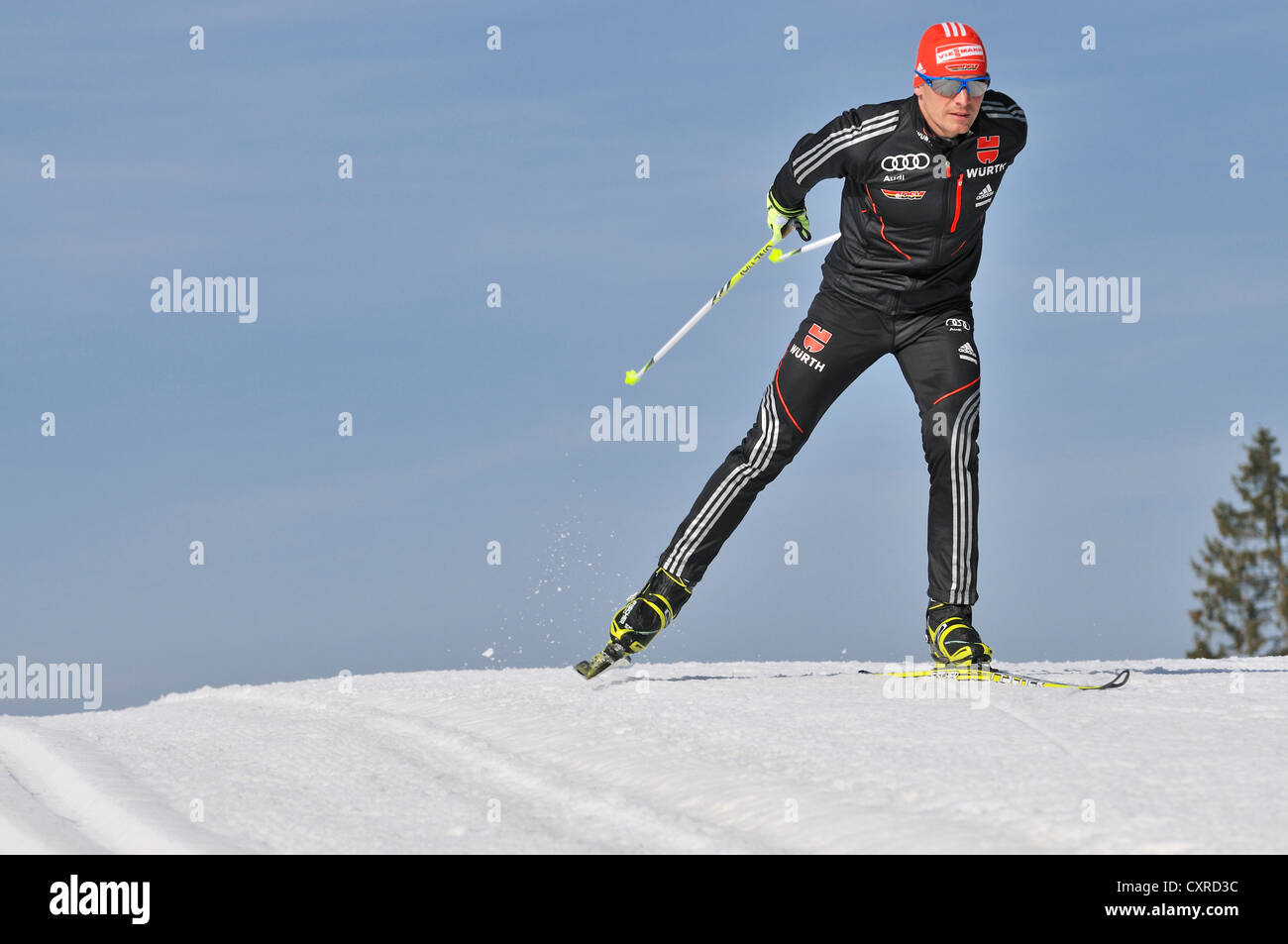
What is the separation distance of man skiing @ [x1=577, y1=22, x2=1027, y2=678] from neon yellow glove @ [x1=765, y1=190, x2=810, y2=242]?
0.18 m

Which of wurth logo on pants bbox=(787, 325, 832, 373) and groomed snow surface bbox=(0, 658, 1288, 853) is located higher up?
wurth logo on pants bbox=(787, 325, 832, 373)

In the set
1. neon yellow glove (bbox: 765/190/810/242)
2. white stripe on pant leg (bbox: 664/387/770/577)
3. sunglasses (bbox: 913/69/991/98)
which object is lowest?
white stripe on pant leg (bbox: 664/387/770/577)

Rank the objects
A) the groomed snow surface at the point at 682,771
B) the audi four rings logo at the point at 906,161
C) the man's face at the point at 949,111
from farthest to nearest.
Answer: the audi four rings logo at the point at 906,161, the man's face at the point at 949,111, the groomed snow surface at the point at 682,771

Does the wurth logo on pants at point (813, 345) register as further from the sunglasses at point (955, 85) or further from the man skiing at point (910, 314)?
the sunglasses at point (955, 85)

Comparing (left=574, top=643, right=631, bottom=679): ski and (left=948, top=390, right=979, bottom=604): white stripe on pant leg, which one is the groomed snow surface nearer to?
(left=574, top=643, right=631, bottom=679): ski

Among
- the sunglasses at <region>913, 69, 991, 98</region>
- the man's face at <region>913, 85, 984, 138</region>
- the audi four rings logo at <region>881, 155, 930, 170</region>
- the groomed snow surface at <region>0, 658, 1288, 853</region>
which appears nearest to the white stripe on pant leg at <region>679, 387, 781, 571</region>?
the groomed snow surface at <region>0, 658, 1288, 853</region>

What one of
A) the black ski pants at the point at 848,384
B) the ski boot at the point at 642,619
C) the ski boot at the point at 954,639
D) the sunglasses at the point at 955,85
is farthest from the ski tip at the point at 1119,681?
the sunglasses at the point at 955,85

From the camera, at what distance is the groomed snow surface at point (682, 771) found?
13.3ft

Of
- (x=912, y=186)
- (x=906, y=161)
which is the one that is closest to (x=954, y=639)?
(x=912, y=186)

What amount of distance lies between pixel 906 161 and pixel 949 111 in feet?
0.96

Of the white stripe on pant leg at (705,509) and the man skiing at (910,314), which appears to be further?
the white stripe on pant leg at (705,509)

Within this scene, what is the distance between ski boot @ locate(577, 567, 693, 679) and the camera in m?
6.95

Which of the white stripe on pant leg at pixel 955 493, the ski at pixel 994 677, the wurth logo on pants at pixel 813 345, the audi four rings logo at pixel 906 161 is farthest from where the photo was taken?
the wurth logo on pants at pixel 813 345
